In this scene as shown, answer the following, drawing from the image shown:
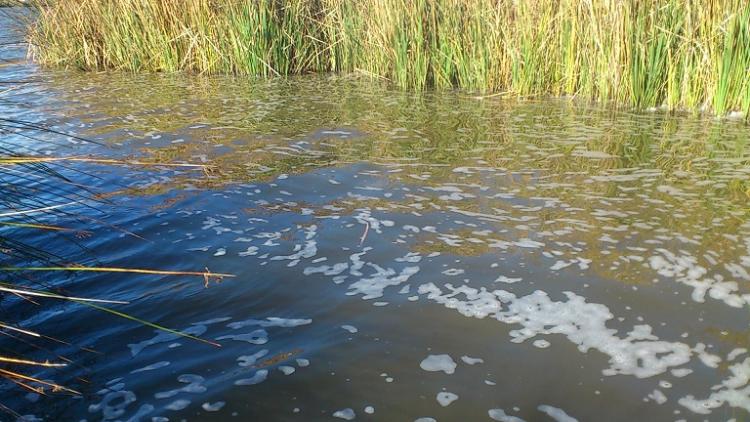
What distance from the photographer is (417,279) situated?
326cm

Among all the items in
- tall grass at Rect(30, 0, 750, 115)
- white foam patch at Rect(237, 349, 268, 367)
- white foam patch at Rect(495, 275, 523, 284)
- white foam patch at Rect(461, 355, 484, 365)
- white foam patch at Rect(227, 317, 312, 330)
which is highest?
tall grass at Rect(30, 0, 750, 115)

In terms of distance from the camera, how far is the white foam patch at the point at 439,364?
2.49 m

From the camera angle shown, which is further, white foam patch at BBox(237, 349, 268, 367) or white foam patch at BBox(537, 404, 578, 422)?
white foam patch at BBox(237, 349, 268, 367)

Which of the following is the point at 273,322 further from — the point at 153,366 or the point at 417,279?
the point at 417,279

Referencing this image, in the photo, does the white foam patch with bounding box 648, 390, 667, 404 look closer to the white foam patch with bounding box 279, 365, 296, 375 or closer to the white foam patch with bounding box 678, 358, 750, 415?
the white foam patch with bounding box 678, 358, 750, 415

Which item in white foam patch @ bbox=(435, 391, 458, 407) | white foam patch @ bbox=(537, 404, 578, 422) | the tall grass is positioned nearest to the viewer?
white foam patch @ bbox=(537, 404, 578, 422)

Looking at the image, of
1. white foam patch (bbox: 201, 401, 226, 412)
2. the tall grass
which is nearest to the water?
white foam patch (bbox: 201, 401, 226, 412)

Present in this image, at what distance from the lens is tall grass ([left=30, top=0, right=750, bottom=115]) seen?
617cm

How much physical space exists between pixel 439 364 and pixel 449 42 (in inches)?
240

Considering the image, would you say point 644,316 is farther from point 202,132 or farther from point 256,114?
point 256,114

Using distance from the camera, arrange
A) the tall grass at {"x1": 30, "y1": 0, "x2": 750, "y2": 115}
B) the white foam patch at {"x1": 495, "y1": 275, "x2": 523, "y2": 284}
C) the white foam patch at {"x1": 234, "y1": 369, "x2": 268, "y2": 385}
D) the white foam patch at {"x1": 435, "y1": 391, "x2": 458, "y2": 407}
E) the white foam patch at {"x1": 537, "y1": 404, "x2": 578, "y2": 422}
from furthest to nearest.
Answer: the tall grass at {"x1": 30, "y1": 0, "x2": 750, "y2": 115} < the white foam patch at {"x1": 495, "y1": 275, "x2": 523, "y2": 284} < the white foam patch at {"x1": 234, "y1": 369, "x2": 268, "y2": 385} < the white foam patch at {"x1": 435, "y1": 391, "x2": 458, "y2": 407} < the white foam patch at {"x1": 537, "y1": 404, "x2": 578, "y2": 422}

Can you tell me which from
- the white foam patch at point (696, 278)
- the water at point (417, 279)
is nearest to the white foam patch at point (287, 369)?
the water at point (417, 279)

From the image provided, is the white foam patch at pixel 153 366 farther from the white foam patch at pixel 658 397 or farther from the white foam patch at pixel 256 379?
the white foam patch at pixel 658 397

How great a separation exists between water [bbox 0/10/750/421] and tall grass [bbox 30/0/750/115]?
0.60 m
